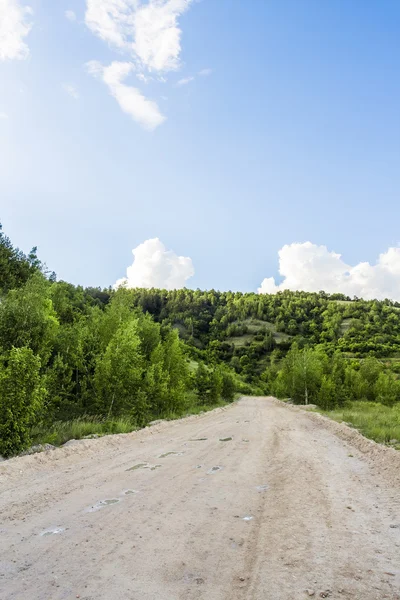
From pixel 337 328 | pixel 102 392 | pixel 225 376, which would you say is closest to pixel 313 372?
Result: pixel 225 376

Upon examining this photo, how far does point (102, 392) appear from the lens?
22.2m

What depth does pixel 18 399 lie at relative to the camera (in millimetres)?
11672

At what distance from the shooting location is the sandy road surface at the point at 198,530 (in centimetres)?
371

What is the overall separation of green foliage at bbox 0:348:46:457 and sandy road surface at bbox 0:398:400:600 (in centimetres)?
138

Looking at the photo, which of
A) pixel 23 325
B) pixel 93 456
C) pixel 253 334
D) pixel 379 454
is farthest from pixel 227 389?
pixel 253 334

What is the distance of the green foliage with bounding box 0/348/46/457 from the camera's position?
36.6 ft

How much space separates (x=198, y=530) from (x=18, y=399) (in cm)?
874

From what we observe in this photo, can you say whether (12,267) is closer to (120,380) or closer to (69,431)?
(120,380)

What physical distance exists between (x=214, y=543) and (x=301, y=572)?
130cm

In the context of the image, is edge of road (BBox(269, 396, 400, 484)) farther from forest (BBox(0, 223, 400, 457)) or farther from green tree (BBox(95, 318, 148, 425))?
green tree (BBox(95, 318, 148, 425))

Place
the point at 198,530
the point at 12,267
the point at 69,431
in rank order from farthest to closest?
the point at 12,267, the point at 69,431, the point at 198,530

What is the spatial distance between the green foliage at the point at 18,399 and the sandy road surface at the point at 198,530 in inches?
54.1

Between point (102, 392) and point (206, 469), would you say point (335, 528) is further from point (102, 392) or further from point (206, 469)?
point (102, 392)

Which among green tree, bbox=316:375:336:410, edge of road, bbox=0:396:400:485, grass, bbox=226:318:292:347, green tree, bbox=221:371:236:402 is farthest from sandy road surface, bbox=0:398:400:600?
grass, bbox=226:318:292:347
